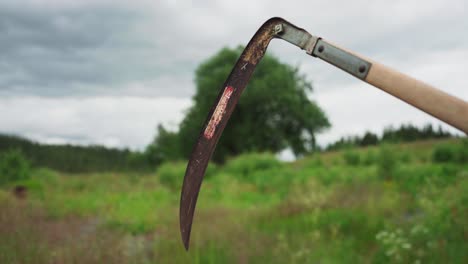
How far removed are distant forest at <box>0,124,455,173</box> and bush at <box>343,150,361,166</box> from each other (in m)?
2.68

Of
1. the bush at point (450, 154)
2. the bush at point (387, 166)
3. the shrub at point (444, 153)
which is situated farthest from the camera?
the shrub at point (444, 153)

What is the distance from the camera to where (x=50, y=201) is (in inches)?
399

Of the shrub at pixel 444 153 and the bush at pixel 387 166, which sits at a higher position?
the shrub at pixel 444 153

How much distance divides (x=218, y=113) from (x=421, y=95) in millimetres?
829

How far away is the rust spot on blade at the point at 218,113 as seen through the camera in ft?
6.39

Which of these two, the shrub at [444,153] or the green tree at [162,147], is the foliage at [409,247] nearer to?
the shrub at [444,153]

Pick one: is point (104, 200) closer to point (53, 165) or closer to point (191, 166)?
point (191, 166)

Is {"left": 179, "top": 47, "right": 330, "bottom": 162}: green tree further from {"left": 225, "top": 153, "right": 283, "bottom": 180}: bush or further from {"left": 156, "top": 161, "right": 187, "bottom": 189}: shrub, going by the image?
{"left": 156, "top": 161, "right": 187, "bottom": 189}: shrub

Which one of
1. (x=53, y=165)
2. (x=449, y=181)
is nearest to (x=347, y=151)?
(x=449, y=181)

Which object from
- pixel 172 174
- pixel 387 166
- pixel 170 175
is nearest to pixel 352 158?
pixel 387 166

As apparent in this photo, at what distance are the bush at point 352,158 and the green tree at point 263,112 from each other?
12.6 metres

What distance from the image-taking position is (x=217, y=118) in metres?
1.95

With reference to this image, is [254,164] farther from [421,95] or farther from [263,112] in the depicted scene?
[421,95]

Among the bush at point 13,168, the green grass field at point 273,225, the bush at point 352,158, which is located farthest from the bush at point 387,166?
the bush at point 13,168
